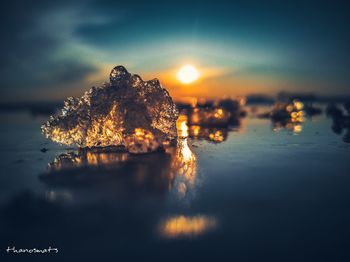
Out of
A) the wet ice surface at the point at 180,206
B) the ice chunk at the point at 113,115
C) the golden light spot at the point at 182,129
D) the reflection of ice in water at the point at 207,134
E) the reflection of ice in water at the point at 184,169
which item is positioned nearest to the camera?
the wet ice surface at the point at 180,206

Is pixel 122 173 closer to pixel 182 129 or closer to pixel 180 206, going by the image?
pixel 180 206

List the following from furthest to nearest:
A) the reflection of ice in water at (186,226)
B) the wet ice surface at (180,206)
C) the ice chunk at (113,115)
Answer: the ice chunk at (113,115) → the reflection of ice in water at (186,226) → the wet ice surface at (180,206)

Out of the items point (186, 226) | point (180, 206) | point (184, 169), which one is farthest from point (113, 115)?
point (186, 226)

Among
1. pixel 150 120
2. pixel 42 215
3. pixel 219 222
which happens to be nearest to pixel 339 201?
pixel 219 222

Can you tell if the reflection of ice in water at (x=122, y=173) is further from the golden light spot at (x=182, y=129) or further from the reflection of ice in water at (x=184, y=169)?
the golden light spot at (x=182, y=129)

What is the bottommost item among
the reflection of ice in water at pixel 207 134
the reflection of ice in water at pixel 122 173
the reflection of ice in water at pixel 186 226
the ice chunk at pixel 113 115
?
the reflection of ice in water at pixel 186 226

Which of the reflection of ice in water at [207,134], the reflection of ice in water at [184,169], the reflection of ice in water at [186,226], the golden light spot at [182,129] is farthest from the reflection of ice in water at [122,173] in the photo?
the golden light spot at [182,129]

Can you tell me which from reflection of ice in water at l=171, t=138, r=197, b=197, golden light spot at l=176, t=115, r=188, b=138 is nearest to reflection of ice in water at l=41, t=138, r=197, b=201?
reflection of ice in water at l=171, t=138, r=197, b=197
